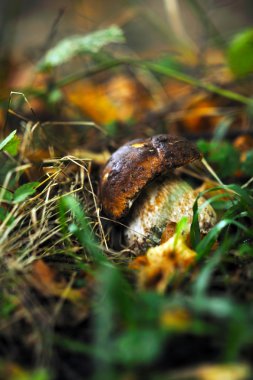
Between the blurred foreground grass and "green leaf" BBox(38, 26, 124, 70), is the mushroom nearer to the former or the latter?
the blurred foreground grass

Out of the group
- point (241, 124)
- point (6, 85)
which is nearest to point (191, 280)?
point (241, 124)

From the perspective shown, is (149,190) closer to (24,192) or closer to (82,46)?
(24,192)

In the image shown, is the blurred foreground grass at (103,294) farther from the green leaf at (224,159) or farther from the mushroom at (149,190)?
the mushroom at (149,190)

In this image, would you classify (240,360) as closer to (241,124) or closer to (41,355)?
(41,355)

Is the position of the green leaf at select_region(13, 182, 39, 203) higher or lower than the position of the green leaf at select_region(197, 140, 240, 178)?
higher

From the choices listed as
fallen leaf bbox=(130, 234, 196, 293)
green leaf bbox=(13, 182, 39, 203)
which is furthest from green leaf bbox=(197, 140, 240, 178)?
green leaf bbox=(13, 182, 39, 203)

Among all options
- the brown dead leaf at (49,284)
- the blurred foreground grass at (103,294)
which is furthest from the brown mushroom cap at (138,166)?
the brown dead leaf at (49,284)

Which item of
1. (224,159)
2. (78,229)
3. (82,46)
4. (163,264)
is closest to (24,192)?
(78,229)

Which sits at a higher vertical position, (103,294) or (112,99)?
(103,294)

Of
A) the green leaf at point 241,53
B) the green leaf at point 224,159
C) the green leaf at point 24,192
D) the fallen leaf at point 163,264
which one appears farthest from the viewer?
the green leaf at point 241,53
